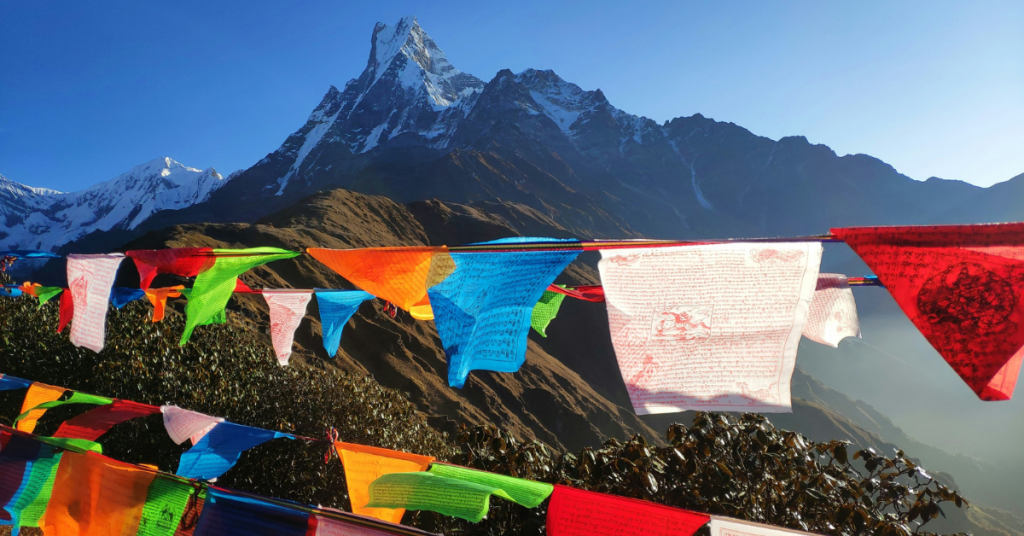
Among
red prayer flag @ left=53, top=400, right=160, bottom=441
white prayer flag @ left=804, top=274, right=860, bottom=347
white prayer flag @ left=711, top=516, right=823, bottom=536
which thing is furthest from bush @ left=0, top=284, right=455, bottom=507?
white prayer flag @ left=804, top=274, right=860, bottom=347

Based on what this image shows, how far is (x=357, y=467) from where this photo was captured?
282cm

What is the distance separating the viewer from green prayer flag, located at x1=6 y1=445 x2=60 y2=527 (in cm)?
294

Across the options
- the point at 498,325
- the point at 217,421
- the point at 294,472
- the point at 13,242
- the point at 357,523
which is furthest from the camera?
the point at 13,242

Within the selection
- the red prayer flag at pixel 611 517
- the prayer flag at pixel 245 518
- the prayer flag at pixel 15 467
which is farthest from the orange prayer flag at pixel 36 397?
the red prayer flag at pixel 611 517

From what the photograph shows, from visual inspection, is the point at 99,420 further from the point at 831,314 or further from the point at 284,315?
the point at 831,314

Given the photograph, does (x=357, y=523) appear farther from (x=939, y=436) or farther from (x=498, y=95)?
(x=498, y=95)

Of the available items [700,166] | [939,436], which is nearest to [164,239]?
[939,436]

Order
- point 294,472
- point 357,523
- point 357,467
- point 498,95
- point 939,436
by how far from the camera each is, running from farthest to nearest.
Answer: point 498,95 → point 939,436 → point 294,472 → point 357,467 → point 357,523

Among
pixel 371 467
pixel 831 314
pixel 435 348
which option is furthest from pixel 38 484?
pixel 435 348

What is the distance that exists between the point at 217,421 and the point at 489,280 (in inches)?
91.1

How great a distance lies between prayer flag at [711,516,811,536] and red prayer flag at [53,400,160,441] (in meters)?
3.48

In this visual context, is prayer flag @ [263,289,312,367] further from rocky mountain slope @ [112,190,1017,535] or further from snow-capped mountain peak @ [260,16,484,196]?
snow-capped mountain peak @ [260,16,484,196]

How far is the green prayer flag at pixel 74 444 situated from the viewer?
9.30 ft

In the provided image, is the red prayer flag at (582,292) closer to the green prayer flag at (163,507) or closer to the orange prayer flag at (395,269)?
the orange prayer flag at (395,269)
